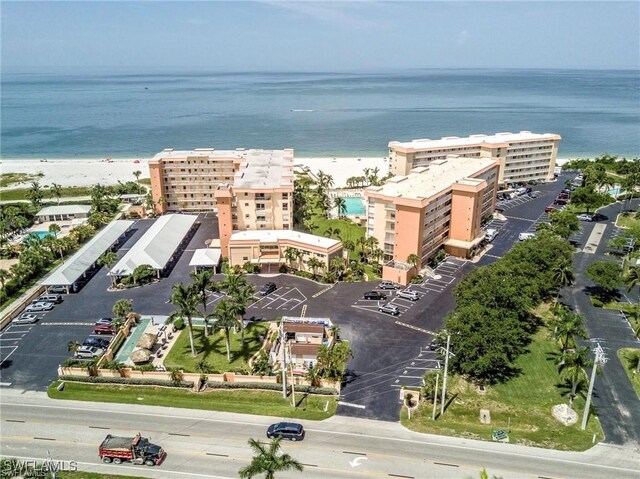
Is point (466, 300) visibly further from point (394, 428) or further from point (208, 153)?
point (208, 153)

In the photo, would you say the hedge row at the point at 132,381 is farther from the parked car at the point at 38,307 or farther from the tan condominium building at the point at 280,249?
the tan condominium building at the point at 280,249

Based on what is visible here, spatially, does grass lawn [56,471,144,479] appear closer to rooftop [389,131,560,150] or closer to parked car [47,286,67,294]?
parked car [47,286,67,294]

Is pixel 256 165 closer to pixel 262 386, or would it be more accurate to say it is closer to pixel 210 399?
pixel 262 386

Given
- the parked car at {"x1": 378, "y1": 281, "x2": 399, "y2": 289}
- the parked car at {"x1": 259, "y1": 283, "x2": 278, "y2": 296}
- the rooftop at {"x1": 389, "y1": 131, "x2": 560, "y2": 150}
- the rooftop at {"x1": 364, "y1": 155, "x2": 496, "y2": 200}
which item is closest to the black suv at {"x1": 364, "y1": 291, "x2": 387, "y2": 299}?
the parked car at {"x1": 378, "y1": 281, "x2": 399, "y2": 289}

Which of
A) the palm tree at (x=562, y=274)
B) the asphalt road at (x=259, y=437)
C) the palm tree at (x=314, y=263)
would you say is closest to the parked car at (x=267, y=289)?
the palm tree at (x=314, y=263)

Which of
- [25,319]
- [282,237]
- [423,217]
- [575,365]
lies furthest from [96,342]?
[575,365]

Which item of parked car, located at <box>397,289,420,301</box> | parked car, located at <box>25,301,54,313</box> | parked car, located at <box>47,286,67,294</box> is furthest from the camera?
parked car, located at <box>47,286,67,294</box>

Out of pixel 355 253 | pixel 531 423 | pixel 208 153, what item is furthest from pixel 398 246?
pixel 208 153
